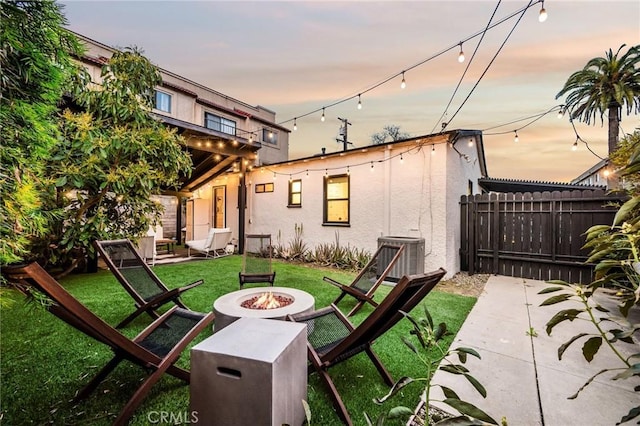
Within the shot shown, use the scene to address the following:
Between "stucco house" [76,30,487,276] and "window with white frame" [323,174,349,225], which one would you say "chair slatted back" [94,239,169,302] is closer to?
"stucco house" [76,30,487,276]

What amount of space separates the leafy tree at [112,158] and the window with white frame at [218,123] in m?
7.20

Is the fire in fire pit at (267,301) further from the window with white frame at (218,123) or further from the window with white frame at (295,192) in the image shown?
the window with white frame at (218,123)

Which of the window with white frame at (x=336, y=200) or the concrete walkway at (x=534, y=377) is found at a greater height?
the window with white frame at (x=336, y=200)

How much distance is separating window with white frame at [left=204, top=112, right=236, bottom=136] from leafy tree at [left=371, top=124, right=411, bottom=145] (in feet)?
30.5

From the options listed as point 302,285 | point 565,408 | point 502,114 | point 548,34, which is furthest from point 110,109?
point 502,114

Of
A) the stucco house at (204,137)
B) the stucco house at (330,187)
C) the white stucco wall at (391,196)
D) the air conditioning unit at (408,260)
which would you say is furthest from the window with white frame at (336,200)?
the air conditioning unit at (408,260)

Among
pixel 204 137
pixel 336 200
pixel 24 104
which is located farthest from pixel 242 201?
pixel 24 104

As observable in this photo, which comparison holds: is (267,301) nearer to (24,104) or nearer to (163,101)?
(24,104)

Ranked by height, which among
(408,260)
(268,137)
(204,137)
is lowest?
(408,260)

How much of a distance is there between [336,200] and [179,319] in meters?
6.17

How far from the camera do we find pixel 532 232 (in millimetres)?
5988

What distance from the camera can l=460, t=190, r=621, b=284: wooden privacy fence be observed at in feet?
18.0

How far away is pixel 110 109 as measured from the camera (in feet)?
16.6

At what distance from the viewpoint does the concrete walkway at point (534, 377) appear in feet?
6.35
